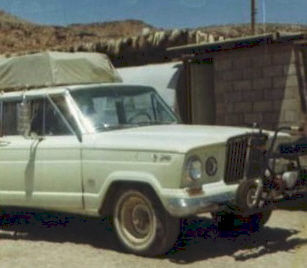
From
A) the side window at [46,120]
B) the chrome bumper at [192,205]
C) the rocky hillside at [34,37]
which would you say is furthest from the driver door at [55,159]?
the rocky hillside at [34,37]

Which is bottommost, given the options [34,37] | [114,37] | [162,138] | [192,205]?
[192,205]

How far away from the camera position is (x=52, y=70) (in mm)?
10867

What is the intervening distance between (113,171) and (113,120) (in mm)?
863

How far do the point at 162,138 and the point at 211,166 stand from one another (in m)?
0.55

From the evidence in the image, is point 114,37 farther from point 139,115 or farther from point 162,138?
point 162,138

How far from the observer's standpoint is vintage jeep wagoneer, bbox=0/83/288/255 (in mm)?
6832

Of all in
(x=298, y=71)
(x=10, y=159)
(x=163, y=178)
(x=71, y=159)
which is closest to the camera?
(x=163, y=178)

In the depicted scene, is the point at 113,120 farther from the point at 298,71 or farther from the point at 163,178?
the point at 298,71

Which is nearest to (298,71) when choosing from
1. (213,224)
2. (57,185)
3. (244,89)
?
(244,89)

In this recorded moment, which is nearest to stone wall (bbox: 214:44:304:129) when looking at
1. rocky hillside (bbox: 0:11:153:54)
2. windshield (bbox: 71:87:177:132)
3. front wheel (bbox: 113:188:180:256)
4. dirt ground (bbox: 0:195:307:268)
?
dirt ground (bbox: 0:195:307:268)

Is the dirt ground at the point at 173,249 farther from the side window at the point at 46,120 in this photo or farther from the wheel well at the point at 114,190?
the side window at the point at 46,120

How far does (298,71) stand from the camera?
1071cm

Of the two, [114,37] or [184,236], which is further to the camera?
[114,37]

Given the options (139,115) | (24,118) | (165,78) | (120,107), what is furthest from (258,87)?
(24,118)
